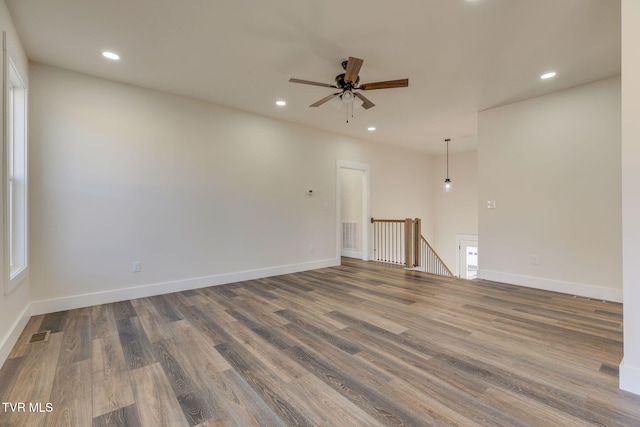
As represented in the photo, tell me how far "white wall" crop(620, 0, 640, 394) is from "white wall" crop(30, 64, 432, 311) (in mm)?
4232

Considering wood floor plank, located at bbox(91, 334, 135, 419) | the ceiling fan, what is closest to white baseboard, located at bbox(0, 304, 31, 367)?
wood floor plank, located at bbox(91, 334, 135, 419)

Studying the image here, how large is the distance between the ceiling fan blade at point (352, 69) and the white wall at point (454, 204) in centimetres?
604

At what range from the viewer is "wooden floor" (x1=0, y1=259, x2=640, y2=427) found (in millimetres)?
1580

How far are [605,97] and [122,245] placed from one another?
6.38m

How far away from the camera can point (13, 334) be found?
7.82 feet

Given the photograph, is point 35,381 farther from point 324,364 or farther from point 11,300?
point 324,364

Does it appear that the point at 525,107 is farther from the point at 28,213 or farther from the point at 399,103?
the point at 28,213

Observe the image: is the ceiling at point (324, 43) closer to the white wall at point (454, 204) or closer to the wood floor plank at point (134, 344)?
the wood floor plank at point (134, 344)

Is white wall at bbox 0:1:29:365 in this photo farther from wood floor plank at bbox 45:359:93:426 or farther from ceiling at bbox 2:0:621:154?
wood floor plank at bbox 45:359:93:426

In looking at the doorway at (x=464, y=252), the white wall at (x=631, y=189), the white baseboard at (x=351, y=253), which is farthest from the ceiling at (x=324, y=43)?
the doorway at (x=464, y=252)

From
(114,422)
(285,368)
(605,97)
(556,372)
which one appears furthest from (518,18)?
(114,422)

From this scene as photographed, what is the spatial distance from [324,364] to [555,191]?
4.05 meters

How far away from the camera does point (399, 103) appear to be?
14.1ft

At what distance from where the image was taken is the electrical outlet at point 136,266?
368cm
